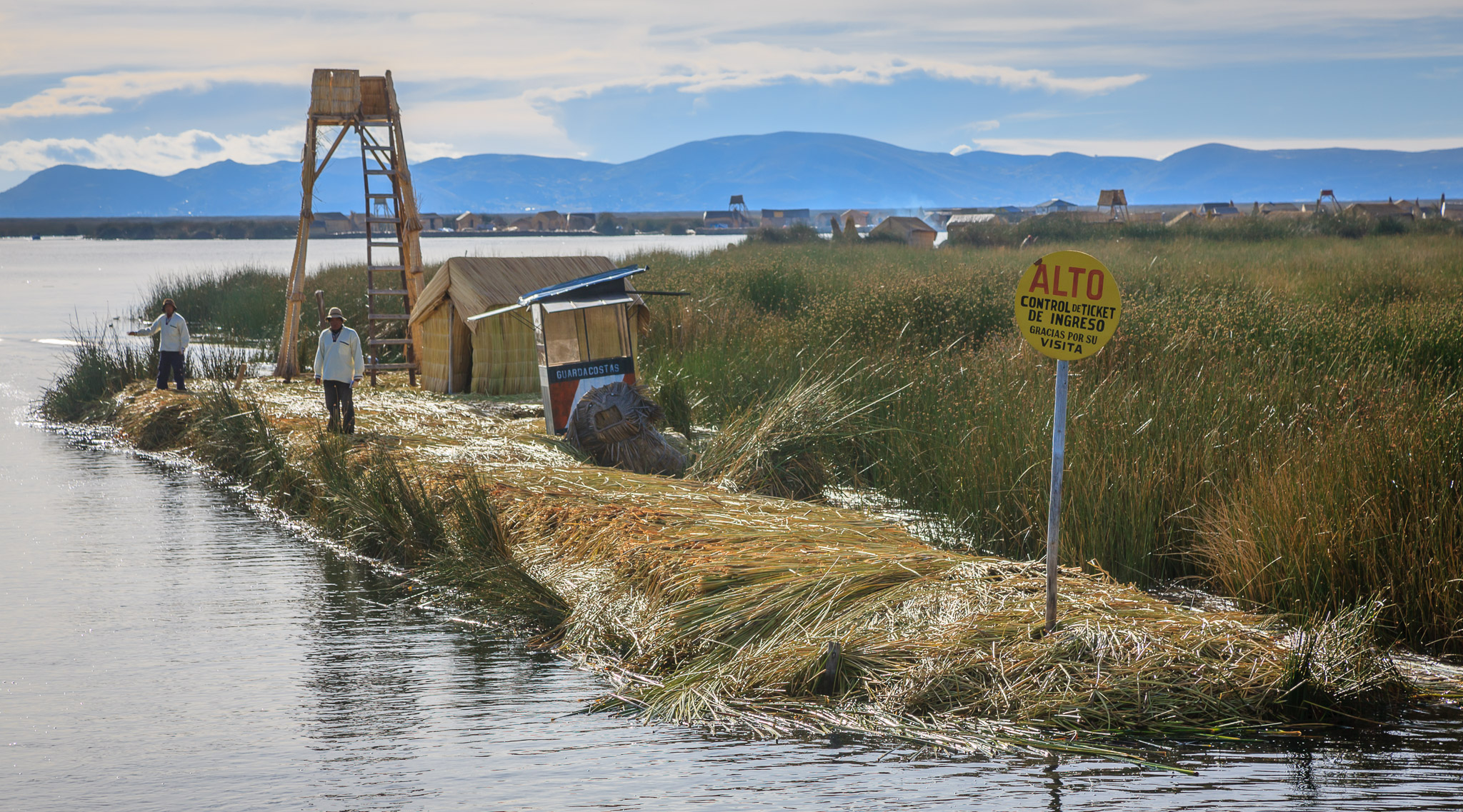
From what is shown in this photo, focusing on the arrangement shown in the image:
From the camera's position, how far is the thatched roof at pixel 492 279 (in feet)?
50.2

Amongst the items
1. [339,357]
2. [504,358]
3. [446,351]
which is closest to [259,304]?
[446,351]

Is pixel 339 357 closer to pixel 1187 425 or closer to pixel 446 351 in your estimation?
pixel 446 351

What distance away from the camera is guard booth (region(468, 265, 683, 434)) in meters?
12.0

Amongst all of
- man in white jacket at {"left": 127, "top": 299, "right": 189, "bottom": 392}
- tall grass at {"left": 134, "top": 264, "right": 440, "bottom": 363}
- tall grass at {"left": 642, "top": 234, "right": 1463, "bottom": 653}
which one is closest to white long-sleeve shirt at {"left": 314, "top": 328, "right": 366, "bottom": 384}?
tall grass at {"left": 642, "top": 234, "right": 1463, "bottom": 653}

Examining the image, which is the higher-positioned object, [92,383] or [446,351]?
[446,351]

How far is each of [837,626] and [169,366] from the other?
1388 cm

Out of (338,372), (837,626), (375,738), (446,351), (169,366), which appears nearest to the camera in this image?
(375,738)

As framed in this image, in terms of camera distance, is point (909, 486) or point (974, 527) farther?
point (909, 486)

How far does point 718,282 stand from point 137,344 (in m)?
13.3

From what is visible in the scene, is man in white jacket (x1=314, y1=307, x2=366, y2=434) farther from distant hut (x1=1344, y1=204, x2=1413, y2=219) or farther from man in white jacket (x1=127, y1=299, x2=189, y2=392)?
distant hut (x1=1344, y1=204, x2=1413, y2=219)

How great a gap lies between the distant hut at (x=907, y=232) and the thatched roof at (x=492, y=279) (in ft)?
111

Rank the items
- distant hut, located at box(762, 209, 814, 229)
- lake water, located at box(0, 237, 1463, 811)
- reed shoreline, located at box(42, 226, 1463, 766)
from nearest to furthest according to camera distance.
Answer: lake water, located at box(0, 237, 1463, 811)
reed shoreline, located at box(42, 226, 1463, 766)
distant hut, located at box(762, 209, 814, 229)

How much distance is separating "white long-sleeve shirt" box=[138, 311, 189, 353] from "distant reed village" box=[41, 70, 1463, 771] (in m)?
0.06

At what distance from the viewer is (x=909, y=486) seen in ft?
32.2
